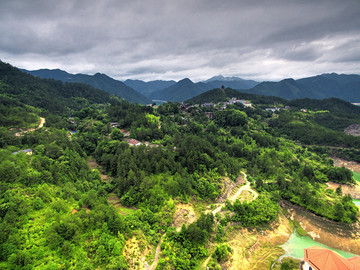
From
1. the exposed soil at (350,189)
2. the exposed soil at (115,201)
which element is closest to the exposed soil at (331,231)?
the exposed soil at (350,189)

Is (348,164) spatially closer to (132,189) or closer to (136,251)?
(132,189)

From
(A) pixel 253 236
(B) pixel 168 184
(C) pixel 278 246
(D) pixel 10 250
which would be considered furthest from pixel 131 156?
(C) pixel 278 246

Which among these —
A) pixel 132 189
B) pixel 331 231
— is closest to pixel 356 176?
pixel 331 231

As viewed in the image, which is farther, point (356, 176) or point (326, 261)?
point (356, 176)

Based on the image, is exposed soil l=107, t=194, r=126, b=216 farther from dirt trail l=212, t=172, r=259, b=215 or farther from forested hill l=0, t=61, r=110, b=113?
forested hill l=0, t=61, r=110, b=113

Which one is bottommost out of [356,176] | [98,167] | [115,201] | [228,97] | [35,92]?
[356,176]

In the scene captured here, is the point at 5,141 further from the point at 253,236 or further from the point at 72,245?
the point at 253,236

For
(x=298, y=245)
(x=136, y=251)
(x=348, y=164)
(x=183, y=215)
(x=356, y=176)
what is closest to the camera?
(x=136, y=251)

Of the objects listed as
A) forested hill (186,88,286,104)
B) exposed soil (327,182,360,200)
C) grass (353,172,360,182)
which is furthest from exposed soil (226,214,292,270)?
forested hill (186,88,286,104)

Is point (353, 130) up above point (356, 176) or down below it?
above
